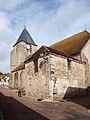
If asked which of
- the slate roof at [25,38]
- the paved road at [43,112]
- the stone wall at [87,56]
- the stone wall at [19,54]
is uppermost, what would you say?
the slate roof at [25,38]

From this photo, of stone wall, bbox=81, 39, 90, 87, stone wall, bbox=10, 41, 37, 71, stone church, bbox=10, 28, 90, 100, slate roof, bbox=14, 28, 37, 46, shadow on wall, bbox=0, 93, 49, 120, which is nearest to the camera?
shadow on wall, bbox=0, 93, 49, 120

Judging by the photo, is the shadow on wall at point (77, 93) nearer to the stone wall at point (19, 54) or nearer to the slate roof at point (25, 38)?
the stone wall at point (19, 54)

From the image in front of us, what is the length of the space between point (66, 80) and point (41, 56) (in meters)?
3.40

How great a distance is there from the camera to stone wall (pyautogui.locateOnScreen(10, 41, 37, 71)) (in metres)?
32.0

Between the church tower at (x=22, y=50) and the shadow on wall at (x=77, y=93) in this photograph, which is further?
the church tower at (x=22, y=50)

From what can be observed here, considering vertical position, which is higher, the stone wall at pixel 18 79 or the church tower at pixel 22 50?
the church tower at pixel 22 50

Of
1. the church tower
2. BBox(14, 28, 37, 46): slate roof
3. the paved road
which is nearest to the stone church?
the paved road

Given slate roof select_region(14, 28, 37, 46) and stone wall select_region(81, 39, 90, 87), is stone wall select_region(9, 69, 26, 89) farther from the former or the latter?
stone wall select_region(81, 39, 90, 87)

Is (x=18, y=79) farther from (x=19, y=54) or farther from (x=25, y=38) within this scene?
(x=25, y=38)

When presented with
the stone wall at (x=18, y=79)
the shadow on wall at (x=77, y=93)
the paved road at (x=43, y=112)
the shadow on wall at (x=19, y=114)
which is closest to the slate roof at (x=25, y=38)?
the stone wall at (x=18, y=79)

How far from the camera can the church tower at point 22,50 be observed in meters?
32.2

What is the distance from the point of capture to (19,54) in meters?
32.3

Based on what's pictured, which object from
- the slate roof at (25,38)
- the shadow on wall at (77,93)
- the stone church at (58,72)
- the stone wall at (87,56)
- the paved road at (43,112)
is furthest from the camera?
the slate roof at (25,38)

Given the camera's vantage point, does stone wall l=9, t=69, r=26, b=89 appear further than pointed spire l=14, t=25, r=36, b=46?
No
